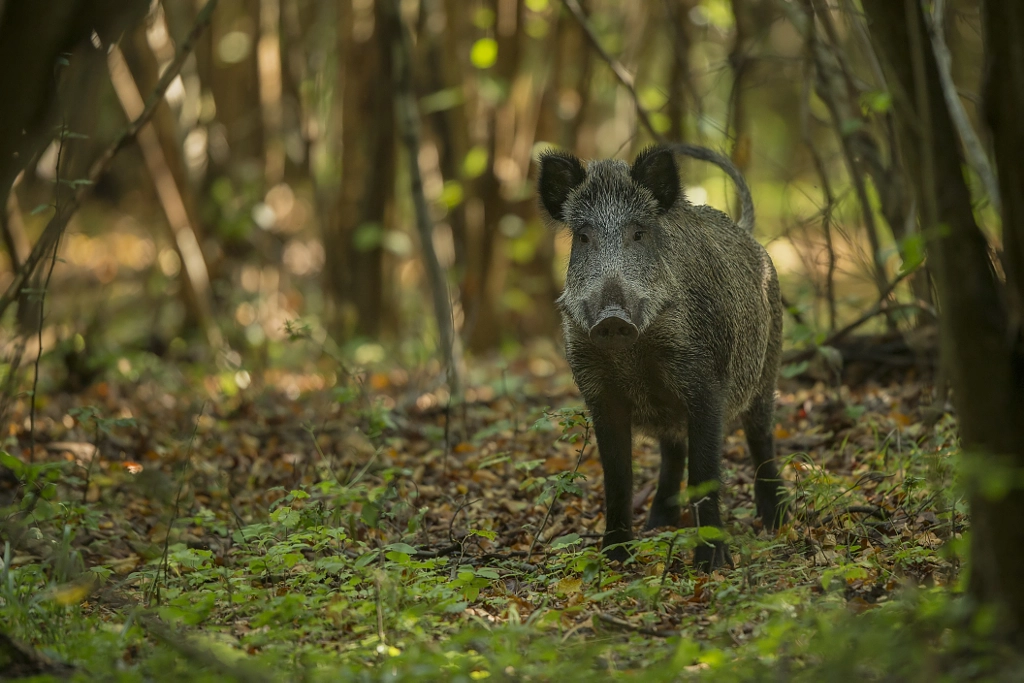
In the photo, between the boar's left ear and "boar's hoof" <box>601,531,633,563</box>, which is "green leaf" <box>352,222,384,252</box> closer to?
the boar's left ear

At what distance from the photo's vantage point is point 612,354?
5.09 meters

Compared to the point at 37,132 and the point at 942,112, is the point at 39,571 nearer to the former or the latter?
the point at 37,132

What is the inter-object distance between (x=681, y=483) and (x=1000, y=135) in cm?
324

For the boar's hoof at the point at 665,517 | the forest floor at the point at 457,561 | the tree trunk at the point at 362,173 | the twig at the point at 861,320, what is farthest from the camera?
the tree trunk at the point at 362,173

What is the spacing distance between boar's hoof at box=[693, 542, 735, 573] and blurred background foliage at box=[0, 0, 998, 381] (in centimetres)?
233

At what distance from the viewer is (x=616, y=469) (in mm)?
5180

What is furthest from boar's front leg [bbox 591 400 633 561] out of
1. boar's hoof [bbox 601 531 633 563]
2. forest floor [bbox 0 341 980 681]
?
forest floor [bbox 0 341 980 681]

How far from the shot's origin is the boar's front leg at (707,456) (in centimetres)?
491

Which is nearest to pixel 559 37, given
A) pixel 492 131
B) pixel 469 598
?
pixel 492 131

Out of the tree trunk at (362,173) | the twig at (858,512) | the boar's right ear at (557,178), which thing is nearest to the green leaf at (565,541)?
the twig at (858,512)

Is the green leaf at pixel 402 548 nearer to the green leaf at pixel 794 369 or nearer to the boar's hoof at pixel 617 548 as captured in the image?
the boar's hoof at pixel 617 548

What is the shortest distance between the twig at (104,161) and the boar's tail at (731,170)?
2755mm

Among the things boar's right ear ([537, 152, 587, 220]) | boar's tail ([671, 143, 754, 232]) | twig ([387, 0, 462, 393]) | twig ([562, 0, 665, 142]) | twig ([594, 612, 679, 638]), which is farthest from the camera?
twig ([387, 0, 462, 393])

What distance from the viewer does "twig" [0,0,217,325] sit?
194 inches
